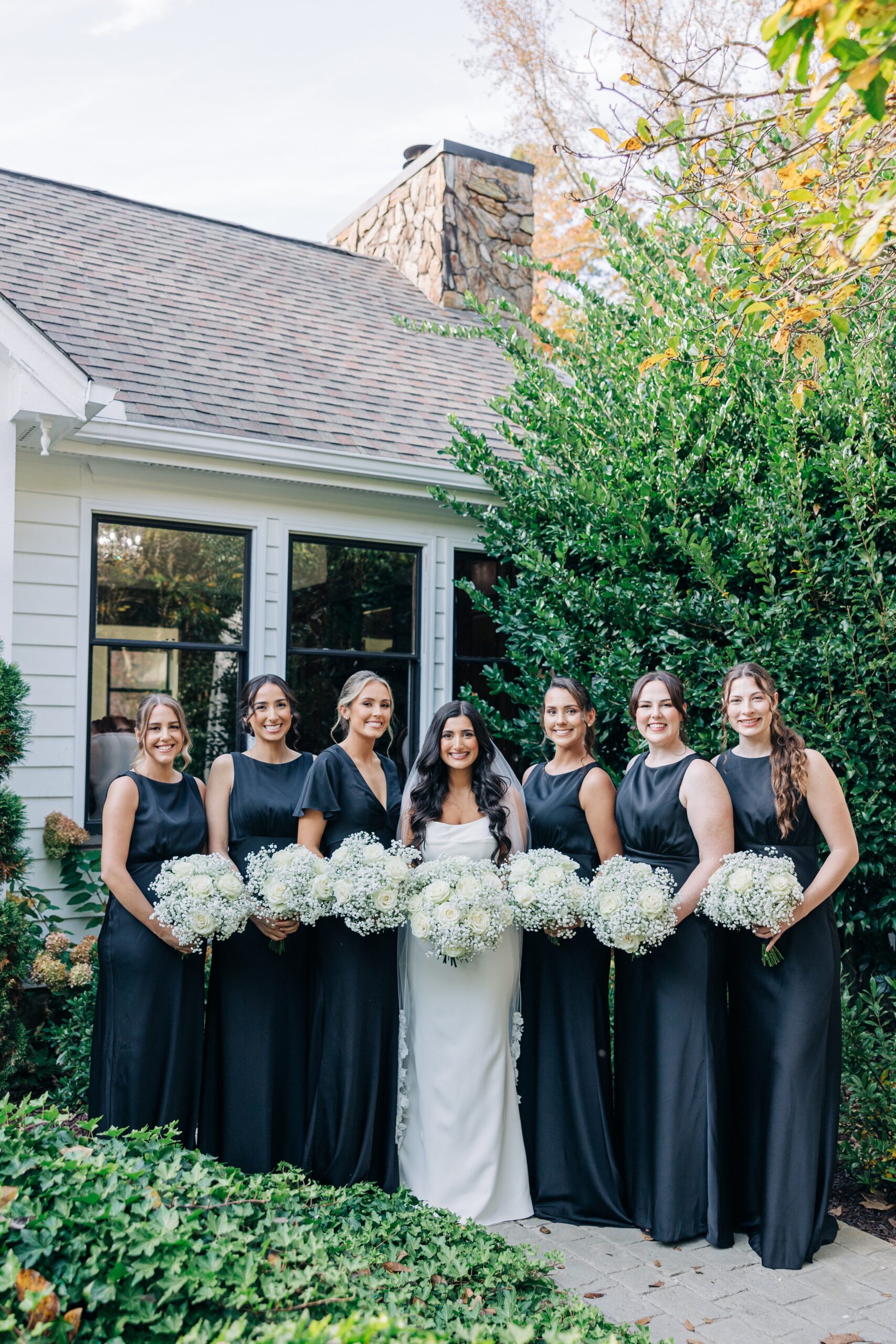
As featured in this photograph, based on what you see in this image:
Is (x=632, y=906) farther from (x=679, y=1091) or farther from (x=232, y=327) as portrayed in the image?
(x=232, y=327)

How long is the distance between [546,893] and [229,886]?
133cm

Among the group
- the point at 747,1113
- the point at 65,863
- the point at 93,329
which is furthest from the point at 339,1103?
the point at 93,329

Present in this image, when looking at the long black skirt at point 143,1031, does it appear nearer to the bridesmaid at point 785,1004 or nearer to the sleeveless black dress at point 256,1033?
the sleeveless black dress at point 256,1033

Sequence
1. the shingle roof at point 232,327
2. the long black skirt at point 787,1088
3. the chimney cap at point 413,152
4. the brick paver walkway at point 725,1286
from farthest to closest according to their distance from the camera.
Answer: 1. the chimney cap at point 413,152
2. the shingle roof at point 232,327
3. the long black skirt at point 787,1088
4. the brick paver walkway at point 725,1286

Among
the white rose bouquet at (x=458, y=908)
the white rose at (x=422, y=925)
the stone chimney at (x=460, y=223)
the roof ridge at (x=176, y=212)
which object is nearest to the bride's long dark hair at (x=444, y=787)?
the white rose bouquet at (x=458, y=908)

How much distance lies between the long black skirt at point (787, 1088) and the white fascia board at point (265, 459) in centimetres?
441

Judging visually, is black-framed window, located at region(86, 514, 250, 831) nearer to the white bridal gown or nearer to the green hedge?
the white bridal gown

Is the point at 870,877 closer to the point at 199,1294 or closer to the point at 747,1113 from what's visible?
the point at 747,1113

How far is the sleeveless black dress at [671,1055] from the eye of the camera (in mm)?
4574

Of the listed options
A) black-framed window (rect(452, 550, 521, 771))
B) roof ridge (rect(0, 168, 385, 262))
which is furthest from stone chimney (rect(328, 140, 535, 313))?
black-framed window (rect(452, 550, 521, 771))

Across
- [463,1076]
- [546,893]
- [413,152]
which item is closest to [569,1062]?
[463,1076]

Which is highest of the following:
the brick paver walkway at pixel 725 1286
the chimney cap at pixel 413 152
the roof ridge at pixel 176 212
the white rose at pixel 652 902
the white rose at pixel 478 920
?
the chimney cap at pixel 413 152

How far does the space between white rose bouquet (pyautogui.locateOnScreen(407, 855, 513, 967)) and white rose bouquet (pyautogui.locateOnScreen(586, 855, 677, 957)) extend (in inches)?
16.0

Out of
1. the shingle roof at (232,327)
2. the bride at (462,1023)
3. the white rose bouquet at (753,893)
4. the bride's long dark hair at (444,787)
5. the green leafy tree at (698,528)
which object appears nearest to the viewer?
the white rose bouquet at (753,893)
